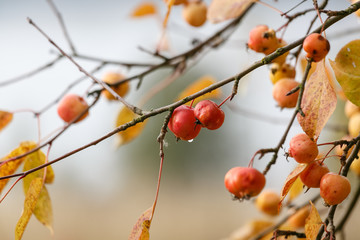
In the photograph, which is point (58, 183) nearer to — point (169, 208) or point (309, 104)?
point (169, 208)

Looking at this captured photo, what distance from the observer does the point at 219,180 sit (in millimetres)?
9594

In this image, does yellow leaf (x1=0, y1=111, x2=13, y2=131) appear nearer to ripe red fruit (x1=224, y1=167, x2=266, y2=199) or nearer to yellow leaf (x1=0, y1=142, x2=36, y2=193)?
yellow leaf (x1=0, y1=142, x2=36, y2=193)

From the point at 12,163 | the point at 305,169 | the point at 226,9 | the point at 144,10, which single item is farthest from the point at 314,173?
the point at 144,10

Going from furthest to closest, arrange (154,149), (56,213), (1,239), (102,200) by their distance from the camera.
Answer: (154,149)
(102,200)
(56,213)
(1,239)

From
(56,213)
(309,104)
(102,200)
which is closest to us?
(309,104)

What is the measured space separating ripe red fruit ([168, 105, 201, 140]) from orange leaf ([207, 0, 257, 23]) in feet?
0.64

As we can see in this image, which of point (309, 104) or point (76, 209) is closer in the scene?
point (309, 104)

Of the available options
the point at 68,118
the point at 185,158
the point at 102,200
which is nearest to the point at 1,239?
the point at 68,118

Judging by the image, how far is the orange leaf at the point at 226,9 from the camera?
54 centimetres

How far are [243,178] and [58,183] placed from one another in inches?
378

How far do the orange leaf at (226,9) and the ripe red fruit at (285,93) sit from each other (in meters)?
0.11

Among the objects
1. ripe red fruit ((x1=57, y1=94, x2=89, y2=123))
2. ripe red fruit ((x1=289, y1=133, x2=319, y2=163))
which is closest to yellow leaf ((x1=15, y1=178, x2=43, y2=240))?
ripe red fruit ((x1=57, y1=94, x2=89, y2=123))

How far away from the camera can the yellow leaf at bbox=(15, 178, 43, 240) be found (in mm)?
436

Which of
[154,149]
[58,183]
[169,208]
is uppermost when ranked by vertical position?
[154,149]
